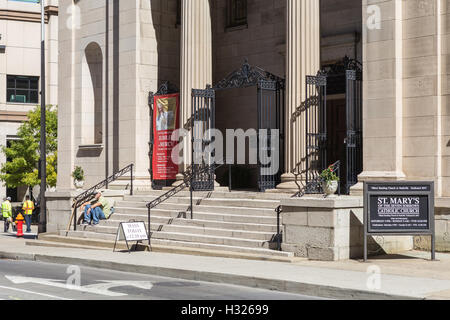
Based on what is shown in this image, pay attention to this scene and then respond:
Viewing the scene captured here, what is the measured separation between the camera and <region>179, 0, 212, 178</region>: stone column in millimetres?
25406

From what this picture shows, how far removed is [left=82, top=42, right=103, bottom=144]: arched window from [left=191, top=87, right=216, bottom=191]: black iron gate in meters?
6.25

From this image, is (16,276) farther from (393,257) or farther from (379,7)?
(379,7)

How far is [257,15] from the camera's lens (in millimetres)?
27578

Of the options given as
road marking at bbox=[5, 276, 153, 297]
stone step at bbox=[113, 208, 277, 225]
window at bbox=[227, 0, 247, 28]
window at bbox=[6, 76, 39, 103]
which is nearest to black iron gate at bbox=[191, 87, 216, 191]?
stone step at bbox=[113, 208, 277, 225]

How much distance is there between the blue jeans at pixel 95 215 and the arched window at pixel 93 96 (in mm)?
5755

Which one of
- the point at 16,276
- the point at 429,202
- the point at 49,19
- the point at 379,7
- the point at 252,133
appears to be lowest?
the point at 16,276

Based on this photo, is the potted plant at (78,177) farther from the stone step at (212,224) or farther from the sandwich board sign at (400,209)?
the sandwich board sign at (400,209)

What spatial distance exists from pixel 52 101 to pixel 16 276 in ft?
136

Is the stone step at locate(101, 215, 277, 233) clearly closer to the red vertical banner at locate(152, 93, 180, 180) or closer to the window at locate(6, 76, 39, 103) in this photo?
the red vertical banner at locate(152, 93, 180, 180)

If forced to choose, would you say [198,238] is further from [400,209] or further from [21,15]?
[21,15]

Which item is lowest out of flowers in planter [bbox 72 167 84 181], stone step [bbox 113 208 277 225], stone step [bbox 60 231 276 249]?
stone step [bbox 60 231 276 249]

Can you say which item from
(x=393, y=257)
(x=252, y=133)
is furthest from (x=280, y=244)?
(x=252, y=133)

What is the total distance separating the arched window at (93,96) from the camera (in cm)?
3016

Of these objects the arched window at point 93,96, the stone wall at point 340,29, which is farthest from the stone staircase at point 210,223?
the arched window at point 93,96
